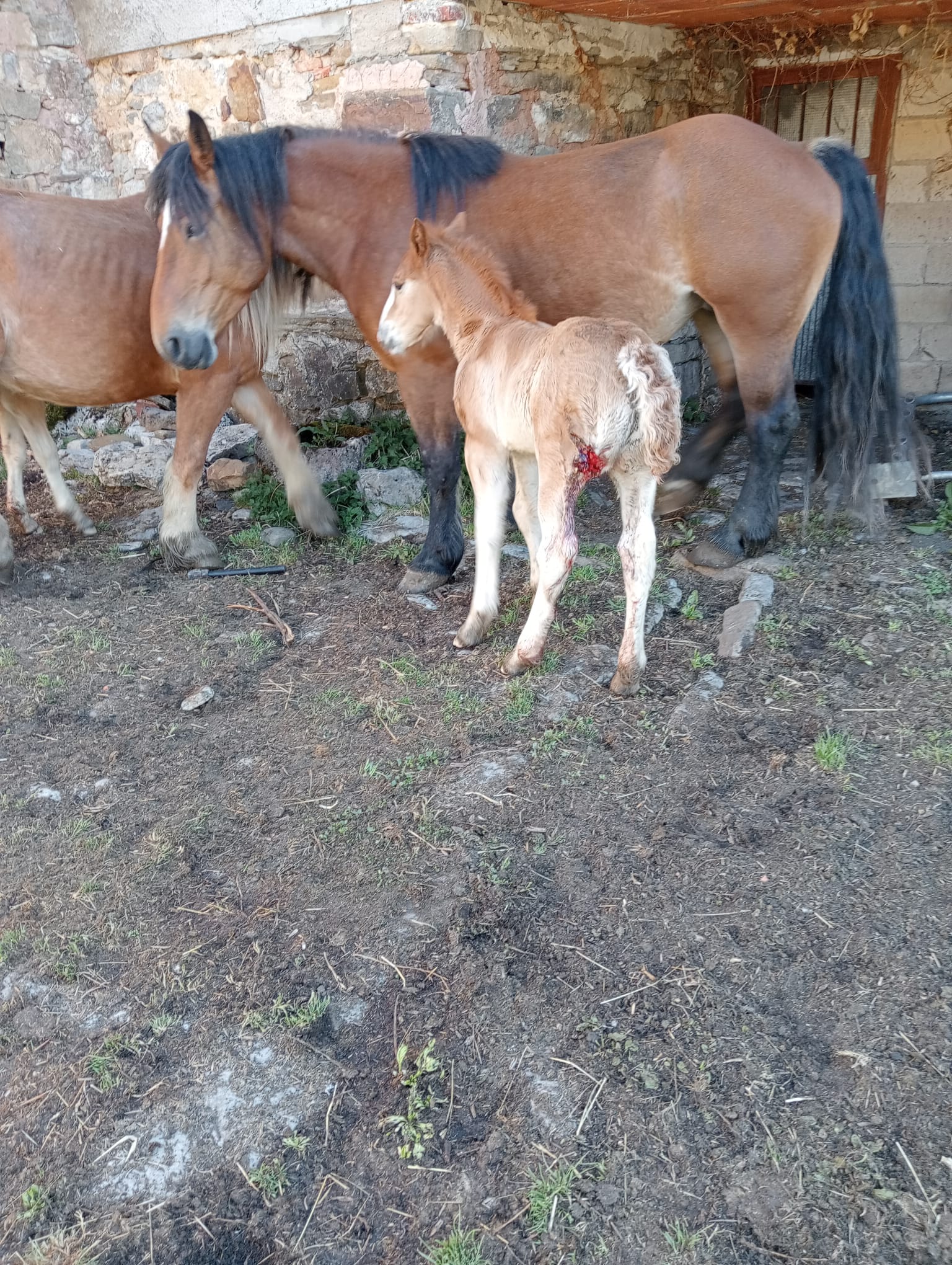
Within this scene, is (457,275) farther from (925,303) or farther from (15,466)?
(925,303)

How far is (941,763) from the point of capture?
291 centimetres

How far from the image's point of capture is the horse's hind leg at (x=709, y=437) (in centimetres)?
440

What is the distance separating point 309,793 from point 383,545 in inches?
88.7

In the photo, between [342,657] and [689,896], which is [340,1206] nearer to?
[689,896]

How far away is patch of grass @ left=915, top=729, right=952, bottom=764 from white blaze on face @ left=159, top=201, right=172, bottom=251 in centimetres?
368

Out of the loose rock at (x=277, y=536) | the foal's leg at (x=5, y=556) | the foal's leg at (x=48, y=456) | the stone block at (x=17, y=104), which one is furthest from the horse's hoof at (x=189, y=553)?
the stone block at (x=17, y=104)

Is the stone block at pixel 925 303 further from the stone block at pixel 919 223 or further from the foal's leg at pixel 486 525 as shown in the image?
the foal's leg at pixel 486 525

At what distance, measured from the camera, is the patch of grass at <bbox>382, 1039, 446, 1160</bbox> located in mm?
1901

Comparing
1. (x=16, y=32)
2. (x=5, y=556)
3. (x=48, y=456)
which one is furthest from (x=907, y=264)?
(x=16, y=32)

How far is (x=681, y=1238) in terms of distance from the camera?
1.69 meters

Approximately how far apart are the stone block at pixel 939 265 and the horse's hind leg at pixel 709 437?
337 centimetres

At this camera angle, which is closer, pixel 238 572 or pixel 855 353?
pixel 855 353

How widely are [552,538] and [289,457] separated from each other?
2.24 meters

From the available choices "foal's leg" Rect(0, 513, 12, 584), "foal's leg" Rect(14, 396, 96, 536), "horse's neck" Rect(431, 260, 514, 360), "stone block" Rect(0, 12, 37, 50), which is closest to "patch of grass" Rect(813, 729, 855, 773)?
"horse's neck" Rect(431, 260, 514, 360)
